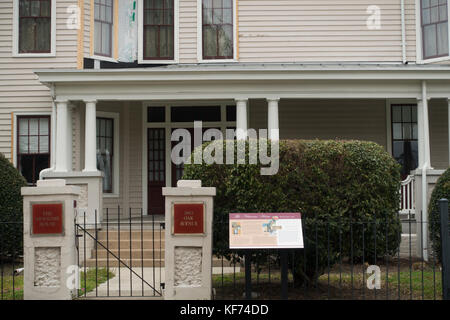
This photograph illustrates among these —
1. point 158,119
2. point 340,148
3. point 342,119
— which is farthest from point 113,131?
point 340,148

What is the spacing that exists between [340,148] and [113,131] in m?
9.31

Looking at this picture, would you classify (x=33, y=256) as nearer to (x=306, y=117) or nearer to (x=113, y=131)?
(x=113, y=131)

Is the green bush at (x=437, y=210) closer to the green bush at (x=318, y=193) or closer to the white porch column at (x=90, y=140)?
the green bush at (x=318, y=193)

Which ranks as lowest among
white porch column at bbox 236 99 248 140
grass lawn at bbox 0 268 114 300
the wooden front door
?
grass lawn at bbox 0 268 114 300

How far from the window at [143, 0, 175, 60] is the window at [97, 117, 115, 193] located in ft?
7.59

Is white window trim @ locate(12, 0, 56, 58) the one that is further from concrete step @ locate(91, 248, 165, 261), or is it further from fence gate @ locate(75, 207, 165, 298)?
concrete step @ locate(91, 248, 165, 261)

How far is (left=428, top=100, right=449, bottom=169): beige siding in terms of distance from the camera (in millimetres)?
16766

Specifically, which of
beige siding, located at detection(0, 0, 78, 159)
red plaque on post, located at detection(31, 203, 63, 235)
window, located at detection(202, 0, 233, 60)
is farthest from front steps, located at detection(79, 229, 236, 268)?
window, located at detection(202, 0, 233, 60)

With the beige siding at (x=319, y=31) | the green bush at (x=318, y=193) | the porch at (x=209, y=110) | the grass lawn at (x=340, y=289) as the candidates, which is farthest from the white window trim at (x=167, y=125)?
the green bush at (x=318, y=193)

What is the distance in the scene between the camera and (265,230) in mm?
8016

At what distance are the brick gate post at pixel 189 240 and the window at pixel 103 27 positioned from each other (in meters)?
9.09

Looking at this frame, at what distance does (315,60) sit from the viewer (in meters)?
16.7
